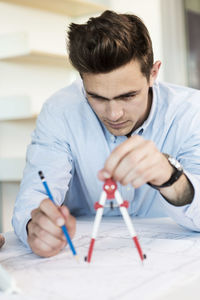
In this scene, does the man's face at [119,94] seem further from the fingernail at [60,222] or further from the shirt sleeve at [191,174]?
the fingernail at [60,222]

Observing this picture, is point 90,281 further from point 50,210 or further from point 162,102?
point 162,102

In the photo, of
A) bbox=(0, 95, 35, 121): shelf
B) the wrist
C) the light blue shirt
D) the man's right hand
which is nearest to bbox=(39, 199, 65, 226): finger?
the man's right hand

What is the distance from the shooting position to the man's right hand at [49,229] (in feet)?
3.42

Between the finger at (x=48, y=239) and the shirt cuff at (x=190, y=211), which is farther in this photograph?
the shirt cuff at (x=190, y=211)

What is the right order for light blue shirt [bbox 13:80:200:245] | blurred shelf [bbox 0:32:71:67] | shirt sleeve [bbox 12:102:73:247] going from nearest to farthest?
1. shirt sleeve [bbox 12:102:73:247]
2. light blue shirt [bbox 13:80:200:245]
3. blurred shelf [bbox 0:32:71:67]

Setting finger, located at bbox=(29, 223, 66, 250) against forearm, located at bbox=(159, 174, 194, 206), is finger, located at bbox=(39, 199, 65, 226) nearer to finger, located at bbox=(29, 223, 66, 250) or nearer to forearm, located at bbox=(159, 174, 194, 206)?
finger, located at bbox=(29, 223, 66, 250)

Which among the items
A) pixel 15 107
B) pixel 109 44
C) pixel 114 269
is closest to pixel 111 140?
pixel 109 44

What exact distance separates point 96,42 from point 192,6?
2.98 meters

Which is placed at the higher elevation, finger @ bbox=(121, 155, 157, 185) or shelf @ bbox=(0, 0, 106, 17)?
shelf @ bbox=(0, 0, 106, 17)

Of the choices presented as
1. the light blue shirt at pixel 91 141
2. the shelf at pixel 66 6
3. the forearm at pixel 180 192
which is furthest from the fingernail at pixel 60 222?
the shelf at pixel 66 6

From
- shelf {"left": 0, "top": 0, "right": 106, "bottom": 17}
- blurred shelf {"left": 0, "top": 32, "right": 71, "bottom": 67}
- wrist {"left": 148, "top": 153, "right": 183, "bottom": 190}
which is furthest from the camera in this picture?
shelf {"left": 0, "top": 0, "right": 106, "bottom": 17}

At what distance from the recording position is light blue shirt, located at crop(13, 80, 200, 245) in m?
1.53

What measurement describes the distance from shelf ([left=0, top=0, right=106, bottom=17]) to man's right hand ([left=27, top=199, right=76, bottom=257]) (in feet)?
6.19

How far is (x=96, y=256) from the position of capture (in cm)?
105
